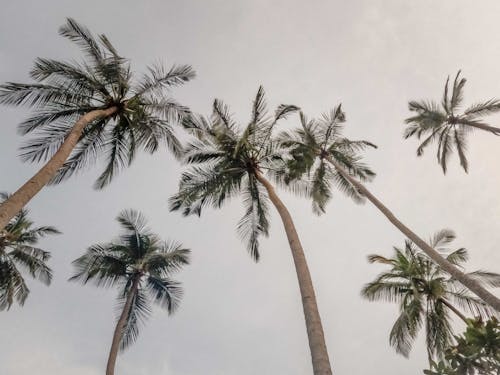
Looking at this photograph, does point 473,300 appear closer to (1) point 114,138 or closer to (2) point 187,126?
(2) point 187,126

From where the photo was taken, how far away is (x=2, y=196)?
21.2m

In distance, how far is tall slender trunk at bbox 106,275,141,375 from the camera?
14.9 m

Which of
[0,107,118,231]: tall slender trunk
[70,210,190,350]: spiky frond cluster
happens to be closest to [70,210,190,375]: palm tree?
[70,210,190,350]: spiky frond cluster

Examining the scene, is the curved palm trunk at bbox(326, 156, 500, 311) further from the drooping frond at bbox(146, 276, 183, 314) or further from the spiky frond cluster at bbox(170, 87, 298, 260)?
the drooping frond at bbox(146, 276, 183, 314)

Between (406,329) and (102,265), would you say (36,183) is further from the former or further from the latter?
(406,329)

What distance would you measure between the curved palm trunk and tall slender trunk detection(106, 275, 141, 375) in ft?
39.5

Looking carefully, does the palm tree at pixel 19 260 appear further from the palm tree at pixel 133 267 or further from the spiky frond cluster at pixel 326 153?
the spiky frond cluster at pixel 326 153

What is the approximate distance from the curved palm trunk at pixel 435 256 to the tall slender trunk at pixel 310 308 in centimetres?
479

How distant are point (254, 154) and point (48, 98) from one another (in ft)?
25.6

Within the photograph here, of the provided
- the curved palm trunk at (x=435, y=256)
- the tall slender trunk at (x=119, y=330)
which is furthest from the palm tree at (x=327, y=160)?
the tall slender trunk at (x=119, y=330)

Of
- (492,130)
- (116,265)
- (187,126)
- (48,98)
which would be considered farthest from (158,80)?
(492,130)

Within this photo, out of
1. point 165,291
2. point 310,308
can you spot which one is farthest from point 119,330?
point 310,308

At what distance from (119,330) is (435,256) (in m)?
13.8

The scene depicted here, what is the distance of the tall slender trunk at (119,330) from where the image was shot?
14914 millimetres
